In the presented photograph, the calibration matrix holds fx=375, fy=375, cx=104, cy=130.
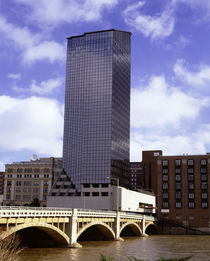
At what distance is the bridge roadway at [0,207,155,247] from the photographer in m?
58.1

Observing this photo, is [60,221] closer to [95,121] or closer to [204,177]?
[204,177]

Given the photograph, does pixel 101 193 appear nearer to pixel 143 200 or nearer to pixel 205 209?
pixel 143 200

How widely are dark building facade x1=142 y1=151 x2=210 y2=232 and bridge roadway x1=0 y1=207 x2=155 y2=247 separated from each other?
65.6m

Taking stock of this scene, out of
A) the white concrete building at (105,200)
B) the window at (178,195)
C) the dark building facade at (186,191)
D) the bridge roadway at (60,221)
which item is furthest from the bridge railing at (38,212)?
the window at (178,195)

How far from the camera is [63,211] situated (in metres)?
73.9

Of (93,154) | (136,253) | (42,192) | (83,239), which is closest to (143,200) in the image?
(93,154)

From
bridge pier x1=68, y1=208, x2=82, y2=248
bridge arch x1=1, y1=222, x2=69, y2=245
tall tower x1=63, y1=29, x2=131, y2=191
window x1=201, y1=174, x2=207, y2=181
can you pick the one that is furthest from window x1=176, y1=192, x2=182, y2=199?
bridge arch x1=1, y1=222, x2=69, y2=245

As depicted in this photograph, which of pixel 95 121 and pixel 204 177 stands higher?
pixel 95 121

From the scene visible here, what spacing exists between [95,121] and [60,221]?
117264mm

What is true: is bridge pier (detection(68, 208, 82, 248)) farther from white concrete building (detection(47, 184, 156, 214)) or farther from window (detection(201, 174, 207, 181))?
window (detection(201, 174, 207, 181))

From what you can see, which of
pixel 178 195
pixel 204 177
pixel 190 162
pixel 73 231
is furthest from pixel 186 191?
pixel 73 231

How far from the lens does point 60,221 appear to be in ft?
237

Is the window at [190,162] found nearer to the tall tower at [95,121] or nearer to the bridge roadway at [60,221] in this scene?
the tall tower at [95,121]

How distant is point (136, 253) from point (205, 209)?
100964 millimetres
